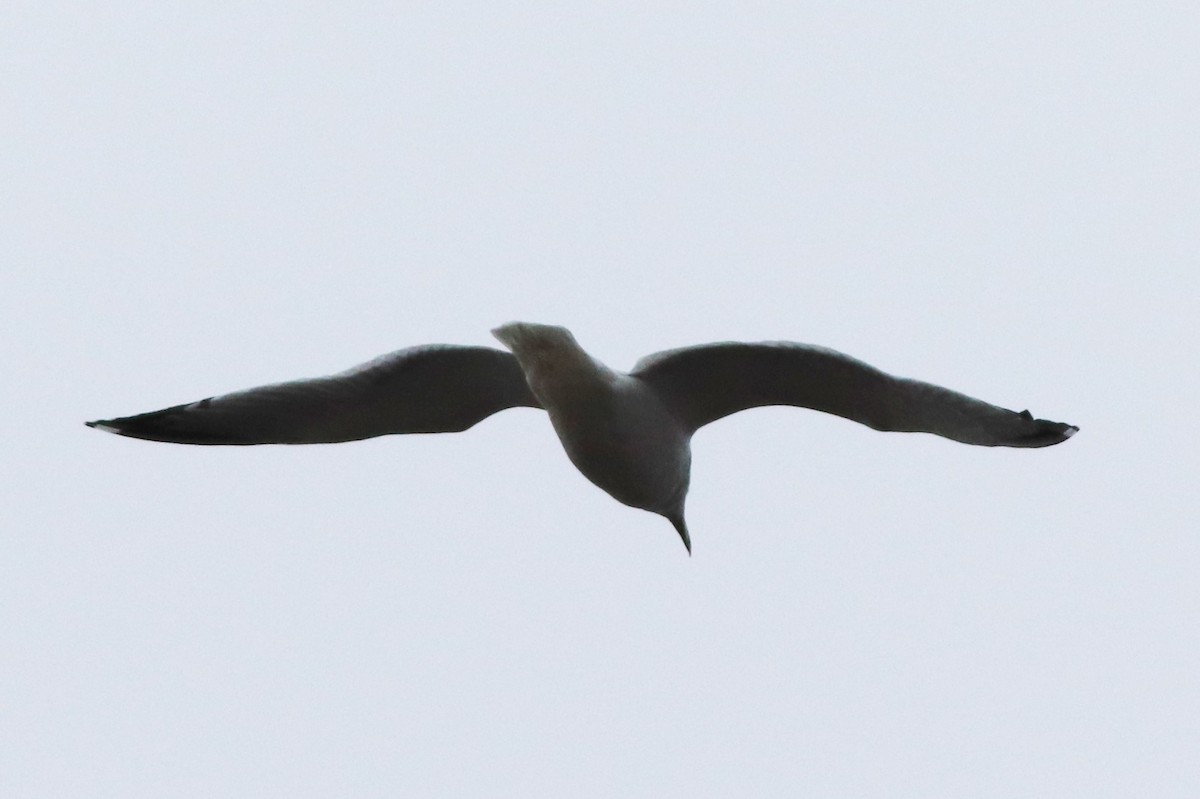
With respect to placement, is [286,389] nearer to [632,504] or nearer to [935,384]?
[632,504]

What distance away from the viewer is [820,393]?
7312mm

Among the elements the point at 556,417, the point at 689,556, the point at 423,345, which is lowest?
the point at 689,556

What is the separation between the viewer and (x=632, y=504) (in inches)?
294

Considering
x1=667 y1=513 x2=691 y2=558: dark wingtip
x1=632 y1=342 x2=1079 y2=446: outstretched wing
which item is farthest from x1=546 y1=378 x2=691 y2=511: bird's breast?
x1=667 y1=513 x2=691 y2=558: dark wingtip

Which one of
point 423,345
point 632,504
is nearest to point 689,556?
point 632,504

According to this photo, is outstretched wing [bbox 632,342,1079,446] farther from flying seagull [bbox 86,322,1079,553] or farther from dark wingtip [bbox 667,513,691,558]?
dark wingtip [bbox 667,513,691,558]

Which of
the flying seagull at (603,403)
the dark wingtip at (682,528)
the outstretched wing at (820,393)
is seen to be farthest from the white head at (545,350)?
the dark wingtip at (682,528)

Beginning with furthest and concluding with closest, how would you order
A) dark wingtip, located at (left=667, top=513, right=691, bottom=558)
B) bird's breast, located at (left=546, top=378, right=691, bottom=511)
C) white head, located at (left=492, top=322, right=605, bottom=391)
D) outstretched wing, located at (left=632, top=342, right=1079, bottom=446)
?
1. dark wingtip, located at (left=667, top=513, right=691, bottom=558)
2. outstretched wing, located at (left=632, top=342, right=1079, bottom=446)
3. bird's breast, located at (left=546, top=378, right=691, bottom=511)
4. white head, located at (left=492, top=322, right=605, bottom=391)

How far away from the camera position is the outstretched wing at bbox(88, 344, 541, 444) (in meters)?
6.91

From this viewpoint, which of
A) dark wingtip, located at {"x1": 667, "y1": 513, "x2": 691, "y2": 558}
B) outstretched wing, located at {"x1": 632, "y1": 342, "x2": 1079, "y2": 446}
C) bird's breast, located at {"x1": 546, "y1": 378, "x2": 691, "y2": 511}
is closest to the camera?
bird's breast, located at {"x1": 546, "y1": 378, "x2": 691, "y2": 511}

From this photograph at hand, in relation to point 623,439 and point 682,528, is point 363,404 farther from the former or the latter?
point 682,528

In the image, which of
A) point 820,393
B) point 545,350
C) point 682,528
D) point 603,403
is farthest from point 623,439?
point 682,528

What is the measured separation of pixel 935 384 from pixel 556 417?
1979mm

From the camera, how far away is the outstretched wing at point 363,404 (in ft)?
22.7
